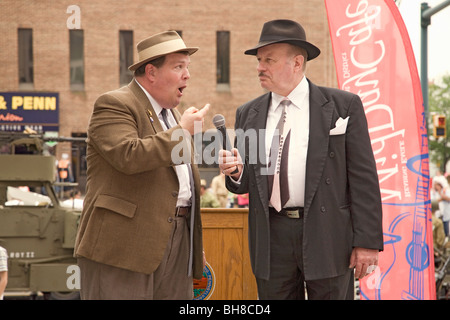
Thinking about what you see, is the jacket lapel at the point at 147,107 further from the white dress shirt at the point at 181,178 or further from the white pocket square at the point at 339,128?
the white pocket square at the point at 339,128

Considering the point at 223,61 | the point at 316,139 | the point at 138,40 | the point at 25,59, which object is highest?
the point at 138,40

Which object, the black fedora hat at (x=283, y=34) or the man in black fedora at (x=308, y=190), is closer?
the man in black fedora at (x=308, y=190)

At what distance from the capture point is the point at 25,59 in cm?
2130

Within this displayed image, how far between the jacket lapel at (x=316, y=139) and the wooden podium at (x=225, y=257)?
1.86 m

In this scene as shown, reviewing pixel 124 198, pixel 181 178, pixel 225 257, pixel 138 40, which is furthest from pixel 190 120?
pixel 138 40

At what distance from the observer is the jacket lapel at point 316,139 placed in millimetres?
3004

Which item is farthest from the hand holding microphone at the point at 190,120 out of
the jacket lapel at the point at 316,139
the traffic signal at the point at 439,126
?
the traffic signal at the point at 439,126

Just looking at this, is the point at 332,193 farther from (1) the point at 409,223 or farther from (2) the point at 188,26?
(2) the point at 188,26

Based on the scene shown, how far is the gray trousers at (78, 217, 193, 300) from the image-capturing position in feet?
9.77

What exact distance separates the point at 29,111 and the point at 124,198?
63.4 feet

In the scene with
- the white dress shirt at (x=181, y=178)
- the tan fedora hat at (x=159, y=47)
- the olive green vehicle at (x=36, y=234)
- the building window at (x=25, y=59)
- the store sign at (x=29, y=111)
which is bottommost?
the olive green vehicle at (x=36, y=234)

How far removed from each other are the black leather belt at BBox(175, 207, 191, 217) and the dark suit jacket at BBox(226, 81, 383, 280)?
0.34m

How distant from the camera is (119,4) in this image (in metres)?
21.9

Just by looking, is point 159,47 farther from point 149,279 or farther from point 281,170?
point 149,279
